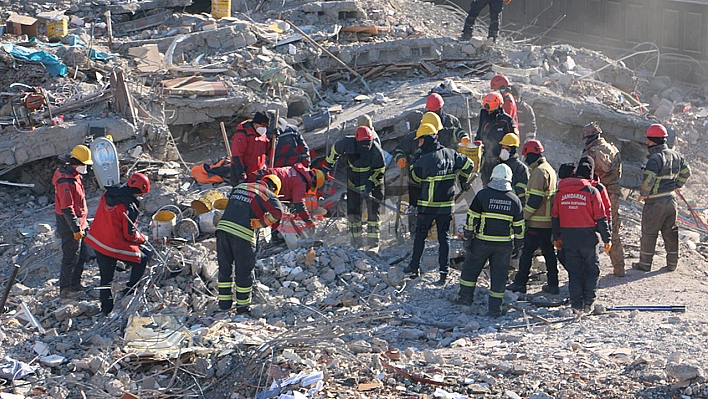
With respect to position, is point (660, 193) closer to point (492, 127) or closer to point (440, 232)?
point (492, 127)

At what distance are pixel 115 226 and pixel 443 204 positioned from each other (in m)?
3.59

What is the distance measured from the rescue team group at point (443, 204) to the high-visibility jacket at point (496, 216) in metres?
0.01

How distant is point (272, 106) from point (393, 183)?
2.22 m

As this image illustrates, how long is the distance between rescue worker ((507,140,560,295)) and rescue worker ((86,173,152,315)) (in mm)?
4156

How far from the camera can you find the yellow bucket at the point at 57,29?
592 inches

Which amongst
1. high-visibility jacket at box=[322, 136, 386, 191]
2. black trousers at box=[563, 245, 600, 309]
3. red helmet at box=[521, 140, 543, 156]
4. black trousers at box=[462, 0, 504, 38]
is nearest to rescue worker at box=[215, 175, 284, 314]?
high-visibility jacket at box=[322, 136, 386, 191]

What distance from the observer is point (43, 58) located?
1359cm

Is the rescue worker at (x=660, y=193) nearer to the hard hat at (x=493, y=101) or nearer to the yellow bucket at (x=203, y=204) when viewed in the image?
the hard hat at (x=493, y=101)

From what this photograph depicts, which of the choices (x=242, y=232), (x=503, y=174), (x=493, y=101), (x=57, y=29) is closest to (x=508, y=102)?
(x=493, y=101)

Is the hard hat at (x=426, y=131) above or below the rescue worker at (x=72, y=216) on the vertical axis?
above

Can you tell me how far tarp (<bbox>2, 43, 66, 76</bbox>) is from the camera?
13.5 meters

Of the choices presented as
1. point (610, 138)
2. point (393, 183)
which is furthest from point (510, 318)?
point (610, 138)

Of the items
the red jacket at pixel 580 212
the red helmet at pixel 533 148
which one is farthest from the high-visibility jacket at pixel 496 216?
the red helmet at pixel 533 148

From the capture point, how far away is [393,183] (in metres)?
13.6
